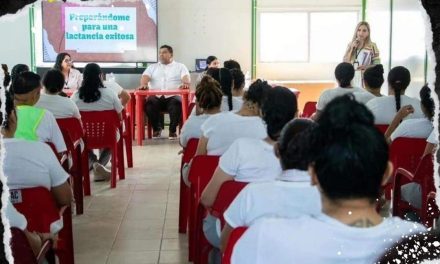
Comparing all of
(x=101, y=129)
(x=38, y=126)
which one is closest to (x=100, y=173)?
(x=101, y=129)

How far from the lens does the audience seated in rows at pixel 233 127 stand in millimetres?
2941

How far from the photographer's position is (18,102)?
378 centimetres

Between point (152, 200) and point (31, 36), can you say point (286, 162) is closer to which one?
point (152, 200)

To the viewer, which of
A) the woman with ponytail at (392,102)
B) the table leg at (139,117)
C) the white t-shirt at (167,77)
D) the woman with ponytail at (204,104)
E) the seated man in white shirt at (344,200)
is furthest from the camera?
the white t-shirt at (167,77)

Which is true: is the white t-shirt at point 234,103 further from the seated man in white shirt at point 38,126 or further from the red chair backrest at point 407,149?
the red chair backrest at point 407,149

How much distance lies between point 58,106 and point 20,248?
2.69 metres

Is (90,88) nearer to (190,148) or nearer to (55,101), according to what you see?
(55,101)

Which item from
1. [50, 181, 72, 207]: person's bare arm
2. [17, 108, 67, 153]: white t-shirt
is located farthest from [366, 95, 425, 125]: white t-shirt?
[50, 181, 72, 207]: person's bare arm

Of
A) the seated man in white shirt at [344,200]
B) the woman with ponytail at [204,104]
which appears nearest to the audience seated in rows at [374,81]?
the woman with ponytail at [204,104]

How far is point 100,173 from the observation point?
17.8ft

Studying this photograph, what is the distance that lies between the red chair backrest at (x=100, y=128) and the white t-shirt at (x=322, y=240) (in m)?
3.85

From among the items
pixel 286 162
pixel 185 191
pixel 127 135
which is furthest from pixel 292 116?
pixel 127 135

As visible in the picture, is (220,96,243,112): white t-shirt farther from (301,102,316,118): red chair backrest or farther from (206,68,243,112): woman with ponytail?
(301,102,316,118): red chair backrest

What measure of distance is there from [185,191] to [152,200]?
92 cm
